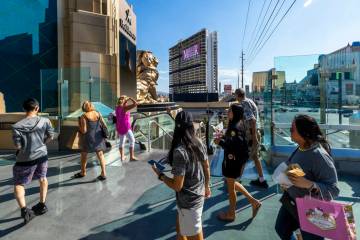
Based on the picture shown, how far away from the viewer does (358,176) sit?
5414mm

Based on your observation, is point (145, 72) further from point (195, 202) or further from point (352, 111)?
point (195, 202)

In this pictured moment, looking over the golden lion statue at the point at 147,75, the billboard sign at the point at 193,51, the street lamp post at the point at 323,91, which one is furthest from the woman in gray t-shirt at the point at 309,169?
the billboard sign at the point at 193,51

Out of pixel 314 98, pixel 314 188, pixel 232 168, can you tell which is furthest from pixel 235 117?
pixel 314 98

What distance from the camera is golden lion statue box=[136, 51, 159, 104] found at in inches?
1156

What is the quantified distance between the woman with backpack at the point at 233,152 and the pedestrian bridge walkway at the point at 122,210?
35 centimetres

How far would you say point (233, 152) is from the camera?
3.51m

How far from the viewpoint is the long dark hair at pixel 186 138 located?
2.46 metres

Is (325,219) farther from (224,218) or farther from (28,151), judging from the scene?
(28,151)

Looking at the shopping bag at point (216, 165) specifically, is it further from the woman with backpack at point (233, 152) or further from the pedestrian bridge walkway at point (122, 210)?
Answer: the woman with backpack at point (233, 152)

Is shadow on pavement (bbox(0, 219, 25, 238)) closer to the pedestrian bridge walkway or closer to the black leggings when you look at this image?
the pedestrian bridge walkway

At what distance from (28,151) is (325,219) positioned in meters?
3.49

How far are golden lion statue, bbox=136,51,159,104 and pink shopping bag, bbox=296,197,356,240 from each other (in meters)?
27.2

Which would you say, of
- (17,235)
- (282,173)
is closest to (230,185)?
(282,173)

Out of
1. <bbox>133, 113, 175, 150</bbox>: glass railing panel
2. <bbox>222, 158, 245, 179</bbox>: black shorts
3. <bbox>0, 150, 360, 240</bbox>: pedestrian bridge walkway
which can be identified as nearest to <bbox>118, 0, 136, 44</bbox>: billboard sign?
<bbox>133, 113, 175, 150</bbox>: glass railing panel
